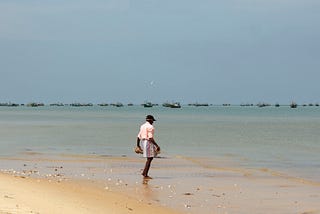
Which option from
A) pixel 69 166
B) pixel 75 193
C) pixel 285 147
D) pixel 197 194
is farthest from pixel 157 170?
pixel 285 147

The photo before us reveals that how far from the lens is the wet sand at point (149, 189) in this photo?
42.3 ft

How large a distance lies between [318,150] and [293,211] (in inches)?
938

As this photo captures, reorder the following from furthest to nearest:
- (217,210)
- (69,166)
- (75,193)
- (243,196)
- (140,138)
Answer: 1. (69,166)
2. (140,138)
3. (243,196)
4. (75,193)
5. (217,210)

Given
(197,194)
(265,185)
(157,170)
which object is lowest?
(197,194)

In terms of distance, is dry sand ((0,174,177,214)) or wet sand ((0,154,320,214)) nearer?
dry sand ((0,174,177,214))

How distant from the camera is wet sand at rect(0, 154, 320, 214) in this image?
1291cm

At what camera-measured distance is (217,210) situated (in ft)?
45.5

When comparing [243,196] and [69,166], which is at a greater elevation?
[69,166]

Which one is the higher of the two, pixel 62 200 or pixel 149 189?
pixel 149 189

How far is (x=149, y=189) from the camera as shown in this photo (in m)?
17.0

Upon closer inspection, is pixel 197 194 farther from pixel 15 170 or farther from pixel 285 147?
pixel 285 147

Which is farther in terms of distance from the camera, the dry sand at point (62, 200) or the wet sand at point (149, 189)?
the wet sand at point (149, 189)

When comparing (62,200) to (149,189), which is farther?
(149,189)

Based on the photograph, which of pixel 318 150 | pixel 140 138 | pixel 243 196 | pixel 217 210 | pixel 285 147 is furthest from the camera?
pixel 285 147
